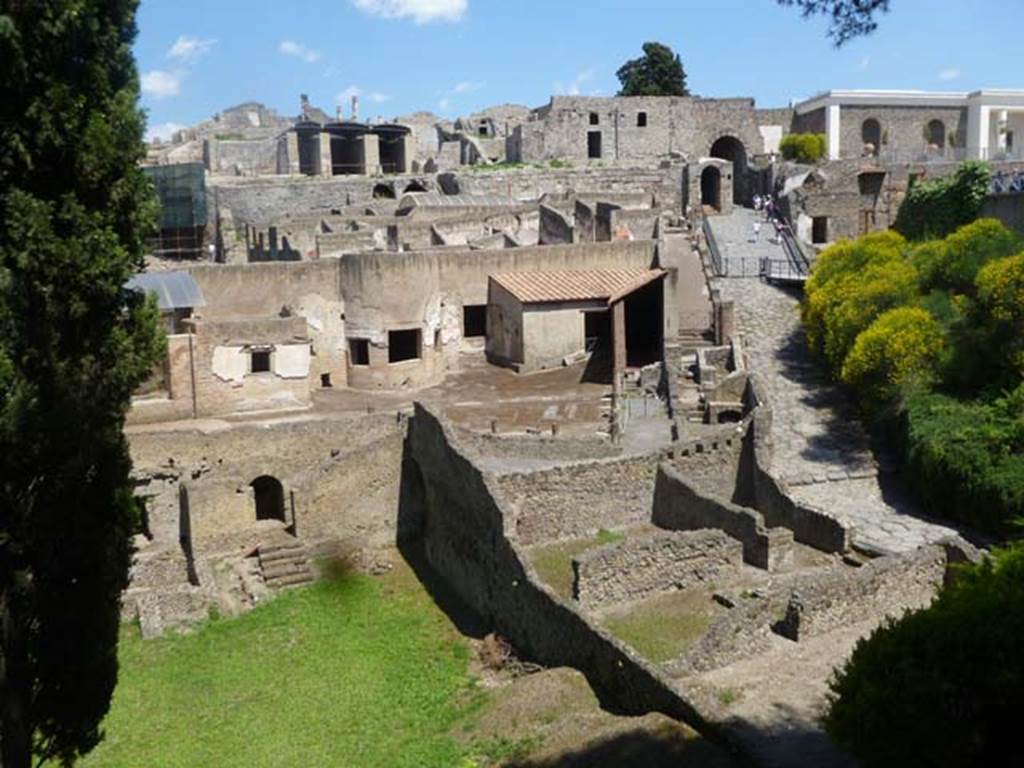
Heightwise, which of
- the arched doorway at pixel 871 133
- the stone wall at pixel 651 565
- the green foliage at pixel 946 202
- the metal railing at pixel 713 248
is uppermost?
the arched doorway at pixel 871 133

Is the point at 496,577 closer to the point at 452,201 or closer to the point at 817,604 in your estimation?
the point at 817,604

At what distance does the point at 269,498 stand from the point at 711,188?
27.8 metres

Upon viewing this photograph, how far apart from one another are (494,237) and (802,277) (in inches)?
351

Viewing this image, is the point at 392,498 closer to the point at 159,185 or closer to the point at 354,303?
the point at 354,303

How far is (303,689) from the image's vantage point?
1692 centimetres

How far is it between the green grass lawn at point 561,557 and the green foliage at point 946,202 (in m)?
18.9

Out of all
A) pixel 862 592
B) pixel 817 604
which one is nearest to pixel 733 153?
pixel 862 592

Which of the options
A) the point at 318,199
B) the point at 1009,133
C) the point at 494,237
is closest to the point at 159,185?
the point at 318,199

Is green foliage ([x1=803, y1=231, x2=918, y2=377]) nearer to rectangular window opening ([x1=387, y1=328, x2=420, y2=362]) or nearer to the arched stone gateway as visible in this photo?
rectangular window opening ([x1=387, y1=328, x2=420, y2=362])

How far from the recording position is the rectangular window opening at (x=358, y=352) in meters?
30.0

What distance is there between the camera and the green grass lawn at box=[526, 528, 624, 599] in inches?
672

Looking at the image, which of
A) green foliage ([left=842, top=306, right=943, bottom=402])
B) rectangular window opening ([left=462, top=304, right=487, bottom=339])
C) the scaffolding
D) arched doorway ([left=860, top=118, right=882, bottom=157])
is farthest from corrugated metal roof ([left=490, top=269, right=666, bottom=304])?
arched doorway ([left=860, top=118, right=882, bottom=157])

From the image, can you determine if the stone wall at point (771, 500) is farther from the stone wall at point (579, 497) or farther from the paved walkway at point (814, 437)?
the stone wall at point (579, 497)

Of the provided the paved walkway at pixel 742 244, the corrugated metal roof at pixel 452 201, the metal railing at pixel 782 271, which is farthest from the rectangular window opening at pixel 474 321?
the metal railing at pixel 782 271
